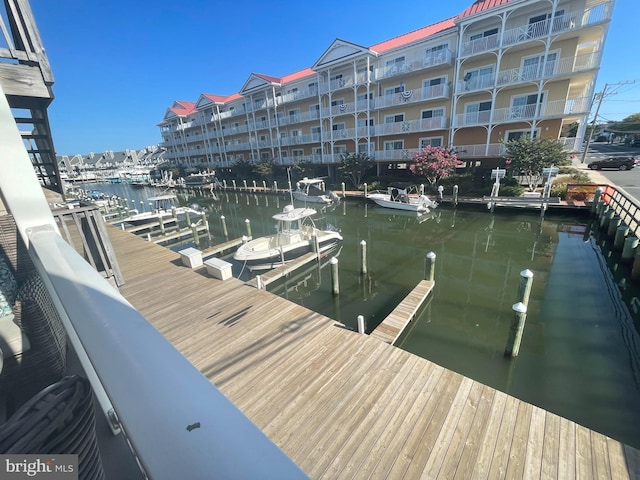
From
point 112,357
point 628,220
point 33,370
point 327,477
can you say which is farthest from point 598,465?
point 628,220

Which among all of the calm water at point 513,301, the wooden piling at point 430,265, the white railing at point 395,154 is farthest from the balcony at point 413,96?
the wooden piling at point 430,265

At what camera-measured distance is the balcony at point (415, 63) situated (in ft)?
71.3

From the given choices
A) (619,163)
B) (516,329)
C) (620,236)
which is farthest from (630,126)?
(516,329)

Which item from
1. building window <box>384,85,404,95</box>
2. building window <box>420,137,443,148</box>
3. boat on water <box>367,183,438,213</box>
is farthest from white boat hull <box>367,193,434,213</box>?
building window <box>384,85,404,95</box>

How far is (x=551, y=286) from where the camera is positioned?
9594 mm

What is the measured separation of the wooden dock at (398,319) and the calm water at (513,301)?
69 centimetres

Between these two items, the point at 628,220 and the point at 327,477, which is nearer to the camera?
the point at 327,477

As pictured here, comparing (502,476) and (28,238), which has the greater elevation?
(28,238)

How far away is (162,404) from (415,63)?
28347 millimetres

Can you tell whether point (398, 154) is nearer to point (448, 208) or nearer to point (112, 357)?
point (448, 208)

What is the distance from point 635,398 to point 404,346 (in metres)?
4.38

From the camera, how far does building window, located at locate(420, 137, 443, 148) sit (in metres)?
24.2
